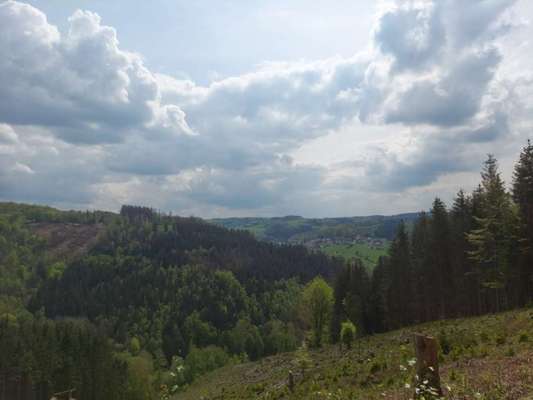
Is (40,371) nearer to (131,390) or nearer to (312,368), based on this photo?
(131,390)

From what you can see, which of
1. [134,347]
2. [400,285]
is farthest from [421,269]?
[134,347]

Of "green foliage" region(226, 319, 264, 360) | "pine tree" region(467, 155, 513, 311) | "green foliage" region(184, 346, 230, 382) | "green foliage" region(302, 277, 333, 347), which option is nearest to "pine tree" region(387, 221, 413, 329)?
"green foliage" region(302, 277, 333, 347)

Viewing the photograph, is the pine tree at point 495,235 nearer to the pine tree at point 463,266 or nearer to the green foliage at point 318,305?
the pine tree at point 463,266

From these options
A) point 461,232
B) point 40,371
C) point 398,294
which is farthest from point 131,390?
point 461,232

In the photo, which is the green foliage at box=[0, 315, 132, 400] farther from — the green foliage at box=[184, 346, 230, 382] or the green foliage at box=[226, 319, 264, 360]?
the green foliage at box=[226, 319, 264, 360]

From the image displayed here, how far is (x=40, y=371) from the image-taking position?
75.2m

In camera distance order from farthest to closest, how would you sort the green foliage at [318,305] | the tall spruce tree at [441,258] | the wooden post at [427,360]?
1. the green foliage at [318,305]
2. the tall spruce tree at [441,258]
3. the wooden post at [427,360]

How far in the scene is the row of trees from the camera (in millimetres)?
44469

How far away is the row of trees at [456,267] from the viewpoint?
146 feet

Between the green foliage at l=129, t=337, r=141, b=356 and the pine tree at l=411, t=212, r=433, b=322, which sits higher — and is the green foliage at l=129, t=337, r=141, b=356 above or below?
below

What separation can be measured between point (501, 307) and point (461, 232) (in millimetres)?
9720

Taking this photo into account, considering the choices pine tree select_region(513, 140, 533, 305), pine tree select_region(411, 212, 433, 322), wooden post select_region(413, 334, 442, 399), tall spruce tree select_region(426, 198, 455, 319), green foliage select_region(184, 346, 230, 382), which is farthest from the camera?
green foliage select_region(184, 346, 230, 382)

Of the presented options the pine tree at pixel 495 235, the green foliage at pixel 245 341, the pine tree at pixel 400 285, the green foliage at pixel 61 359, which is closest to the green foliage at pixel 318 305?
the pine tree at pixel 400 285

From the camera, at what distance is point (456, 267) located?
55375 mm
